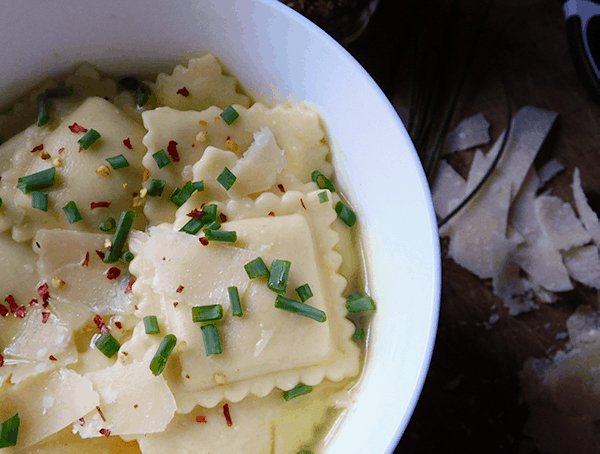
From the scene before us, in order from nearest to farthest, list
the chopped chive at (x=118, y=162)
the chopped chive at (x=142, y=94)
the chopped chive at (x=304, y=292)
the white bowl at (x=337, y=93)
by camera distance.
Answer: the white bowl at (x=337, y=93), the chopped chive at (x=304, y=292), the chopped chive at (x=118, y=162), the chopped chive at (x=142, y=94)

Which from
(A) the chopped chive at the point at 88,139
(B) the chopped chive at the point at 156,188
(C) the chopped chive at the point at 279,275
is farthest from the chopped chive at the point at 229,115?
(C) the chopped chive at the point at 279,275

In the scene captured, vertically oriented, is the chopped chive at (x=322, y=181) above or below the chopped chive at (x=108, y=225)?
above

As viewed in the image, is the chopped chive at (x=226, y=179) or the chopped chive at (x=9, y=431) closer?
the chopped chive at (x=9, y=431)

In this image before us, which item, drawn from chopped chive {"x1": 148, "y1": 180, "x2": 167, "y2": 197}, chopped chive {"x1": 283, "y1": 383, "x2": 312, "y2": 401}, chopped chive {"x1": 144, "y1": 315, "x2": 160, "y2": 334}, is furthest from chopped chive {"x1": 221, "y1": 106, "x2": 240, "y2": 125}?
chopped chive {"x1": 283, "y1": 383, "x2": 312, "y2": 401}

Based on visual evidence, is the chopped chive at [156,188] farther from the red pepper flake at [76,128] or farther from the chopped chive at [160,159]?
the red pepper flake at [76,128]

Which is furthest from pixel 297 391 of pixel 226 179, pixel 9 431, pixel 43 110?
pixel 43 110

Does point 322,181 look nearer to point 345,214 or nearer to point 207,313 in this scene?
point 345,214
